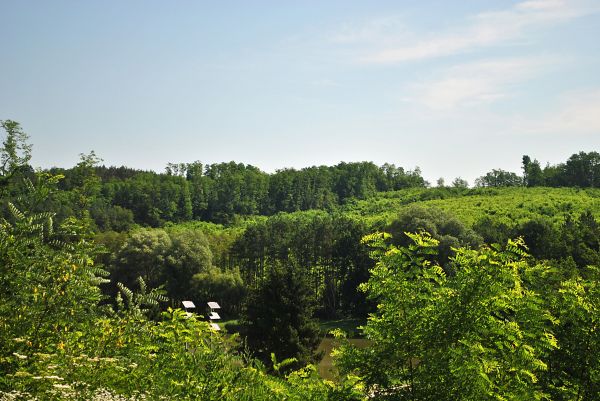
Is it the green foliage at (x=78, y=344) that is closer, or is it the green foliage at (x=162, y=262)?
the green foliage at (x=78, y=344)

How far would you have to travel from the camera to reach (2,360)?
20.0 ft

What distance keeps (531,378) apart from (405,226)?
52161 mm

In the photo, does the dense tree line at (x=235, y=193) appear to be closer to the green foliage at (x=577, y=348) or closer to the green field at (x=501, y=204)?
the green field at (x=501, y=204)

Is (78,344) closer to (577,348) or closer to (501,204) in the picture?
(577,348)

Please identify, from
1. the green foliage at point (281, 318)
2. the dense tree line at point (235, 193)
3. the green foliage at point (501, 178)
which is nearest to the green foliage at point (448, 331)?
the green foliage at point (281, 318)

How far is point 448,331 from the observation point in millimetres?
7457

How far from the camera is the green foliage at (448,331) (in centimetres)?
721

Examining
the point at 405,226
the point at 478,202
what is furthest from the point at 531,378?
the point at 478,202

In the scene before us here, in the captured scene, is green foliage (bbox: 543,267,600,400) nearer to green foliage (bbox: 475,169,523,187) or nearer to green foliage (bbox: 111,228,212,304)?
green foliage (bbox: 111,228,212,304)

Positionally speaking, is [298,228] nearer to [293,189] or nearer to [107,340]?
[293,189]

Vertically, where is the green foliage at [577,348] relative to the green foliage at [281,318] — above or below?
above

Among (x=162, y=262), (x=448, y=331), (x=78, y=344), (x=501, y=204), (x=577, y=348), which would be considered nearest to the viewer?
(x=78, y=344)

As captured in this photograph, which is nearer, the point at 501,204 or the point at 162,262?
the point at 162,262

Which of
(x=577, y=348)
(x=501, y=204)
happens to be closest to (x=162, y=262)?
(x=501, y=204)
